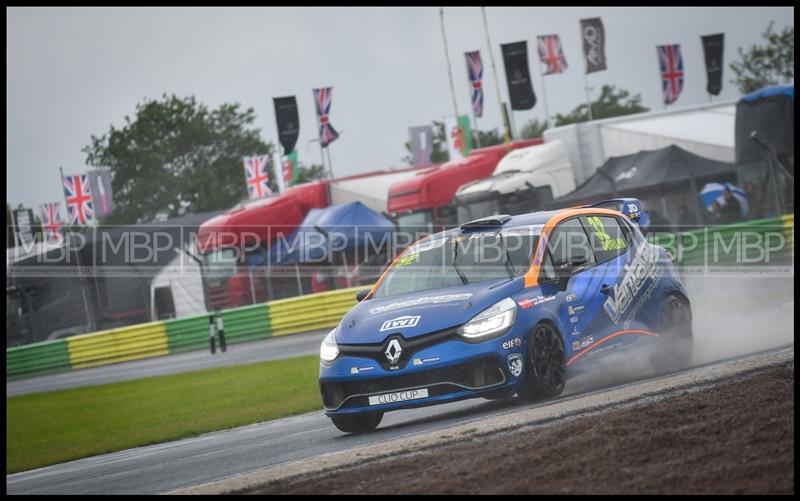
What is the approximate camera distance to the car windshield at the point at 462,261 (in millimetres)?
10094

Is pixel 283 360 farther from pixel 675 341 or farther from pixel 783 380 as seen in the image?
pixel 783 380

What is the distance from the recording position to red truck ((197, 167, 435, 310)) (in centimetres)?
3152

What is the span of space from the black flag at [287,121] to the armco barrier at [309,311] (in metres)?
12.6

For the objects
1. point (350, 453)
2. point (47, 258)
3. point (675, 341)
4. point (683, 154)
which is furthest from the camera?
point (47, 258)

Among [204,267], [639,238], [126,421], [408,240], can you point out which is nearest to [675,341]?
[639,238]

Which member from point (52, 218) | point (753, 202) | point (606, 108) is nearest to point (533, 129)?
point (606, 108)

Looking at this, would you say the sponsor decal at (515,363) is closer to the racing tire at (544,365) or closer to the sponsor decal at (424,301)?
the racing tire at (544,365)

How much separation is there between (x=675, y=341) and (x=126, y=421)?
7.87m

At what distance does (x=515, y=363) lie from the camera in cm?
930

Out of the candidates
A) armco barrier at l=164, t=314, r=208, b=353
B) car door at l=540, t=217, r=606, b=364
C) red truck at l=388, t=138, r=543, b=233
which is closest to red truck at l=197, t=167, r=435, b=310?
armco barrier at l=164, t=314, r=208, b=353

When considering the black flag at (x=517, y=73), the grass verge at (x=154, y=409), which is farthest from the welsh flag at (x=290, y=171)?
the grass verge at (x=154, y=409)

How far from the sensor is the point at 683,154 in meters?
27.5

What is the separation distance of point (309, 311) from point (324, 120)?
16.0m

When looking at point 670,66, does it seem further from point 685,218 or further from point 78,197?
point 78,197
